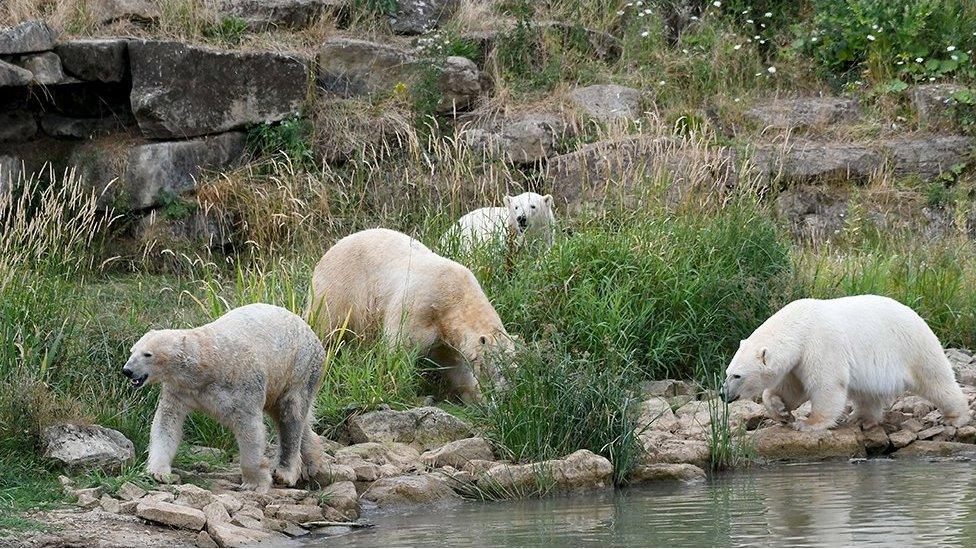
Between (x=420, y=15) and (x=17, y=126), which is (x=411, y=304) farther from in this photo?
(x=420, y=15)

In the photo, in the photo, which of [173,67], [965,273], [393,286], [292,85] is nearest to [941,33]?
[965,273]

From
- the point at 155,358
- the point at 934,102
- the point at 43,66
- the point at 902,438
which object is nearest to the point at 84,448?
the point at 155,358

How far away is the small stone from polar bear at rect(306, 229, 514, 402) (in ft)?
8.76

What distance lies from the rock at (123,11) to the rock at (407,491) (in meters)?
11.2

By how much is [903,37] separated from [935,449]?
1162cm

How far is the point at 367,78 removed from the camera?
59.6 ft

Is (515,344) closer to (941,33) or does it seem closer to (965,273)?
(965,273)

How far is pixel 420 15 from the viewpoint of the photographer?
19.5 meters

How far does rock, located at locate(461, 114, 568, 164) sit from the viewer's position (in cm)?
1698

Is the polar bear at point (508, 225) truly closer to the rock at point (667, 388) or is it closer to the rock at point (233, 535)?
the rock at point (667, 388)

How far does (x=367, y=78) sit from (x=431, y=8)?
2.06 metres

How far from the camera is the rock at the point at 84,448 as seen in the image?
24.4 ft

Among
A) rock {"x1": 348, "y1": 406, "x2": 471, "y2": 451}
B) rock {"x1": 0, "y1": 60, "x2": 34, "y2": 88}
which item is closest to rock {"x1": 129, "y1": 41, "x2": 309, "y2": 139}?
rock {"x1": 0, "y1": 60, "x2": 34, "y2": 88}

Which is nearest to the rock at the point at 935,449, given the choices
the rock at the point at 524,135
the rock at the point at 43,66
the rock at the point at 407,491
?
the rock at the point at 407,491
